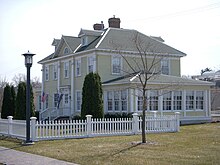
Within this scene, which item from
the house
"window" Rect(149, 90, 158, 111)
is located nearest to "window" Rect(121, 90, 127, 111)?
the house

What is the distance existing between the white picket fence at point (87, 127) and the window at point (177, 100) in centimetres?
891

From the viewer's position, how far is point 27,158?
13.8 metres

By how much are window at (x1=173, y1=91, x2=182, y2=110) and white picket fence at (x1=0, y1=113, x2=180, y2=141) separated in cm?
891

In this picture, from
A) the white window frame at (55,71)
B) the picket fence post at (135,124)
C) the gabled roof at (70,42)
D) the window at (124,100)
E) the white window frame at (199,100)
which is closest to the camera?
the picket fence post at (135,124)

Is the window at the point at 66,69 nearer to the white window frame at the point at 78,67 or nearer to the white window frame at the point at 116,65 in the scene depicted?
the white window frame at the point at 78,67

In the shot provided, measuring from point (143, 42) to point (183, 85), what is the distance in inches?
247

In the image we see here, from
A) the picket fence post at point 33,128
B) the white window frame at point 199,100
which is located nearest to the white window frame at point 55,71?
the white window frame at point 199,100

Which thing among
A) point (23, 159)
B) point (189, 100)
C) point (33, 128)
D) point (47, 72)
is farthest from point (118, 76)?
point (23, 159)

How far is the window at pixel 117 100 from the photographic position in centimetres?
3162

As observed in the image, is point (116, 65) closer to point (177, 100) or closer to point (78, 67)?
point (78, 67)

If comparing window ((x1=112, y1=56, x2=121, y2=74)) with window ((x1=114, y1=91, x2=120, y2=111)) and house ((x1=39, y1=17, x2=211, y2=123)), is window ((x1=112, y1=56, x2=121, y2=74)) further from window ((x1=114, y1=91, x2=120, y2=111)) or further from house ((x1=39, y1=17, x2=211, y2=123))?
window ((x1=114, y1=91, x2=120, y2=111))

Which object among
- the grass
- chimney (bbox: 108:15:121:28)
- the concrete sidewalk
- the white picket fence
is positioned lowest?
the concrete sidewalk

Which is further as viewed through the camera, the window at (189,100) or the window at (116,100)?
the window at (189,100)

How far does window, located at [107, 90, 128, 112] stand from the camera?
31620mm
